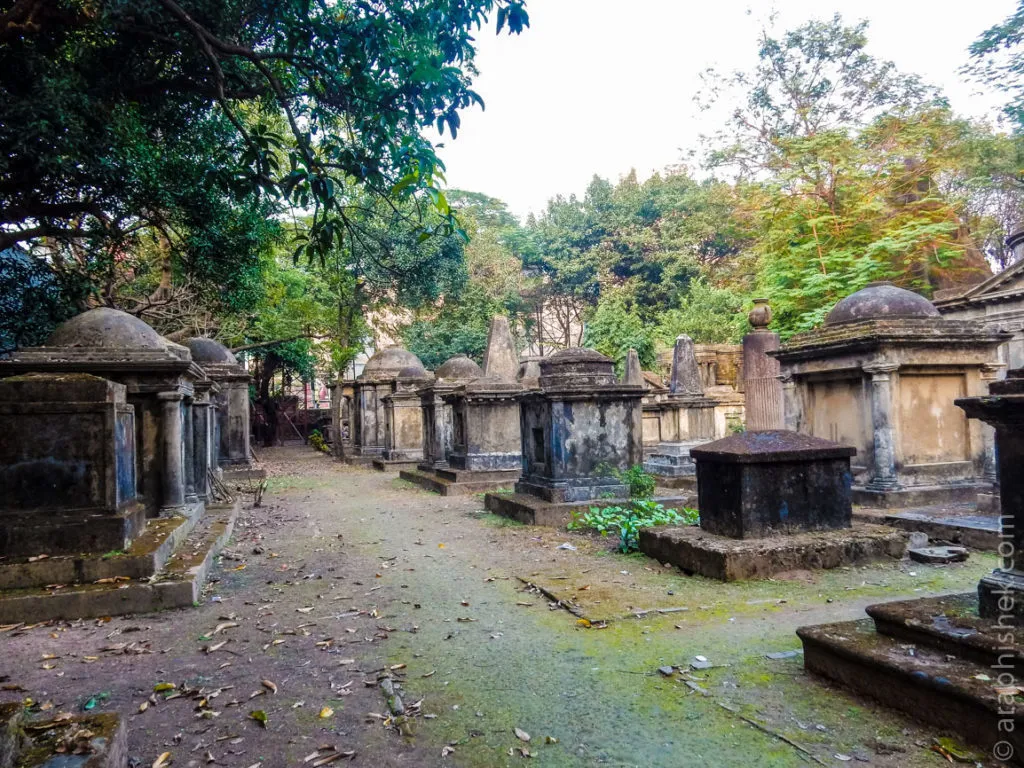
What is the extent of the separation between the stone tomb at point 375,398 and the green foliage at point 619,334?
10.2m

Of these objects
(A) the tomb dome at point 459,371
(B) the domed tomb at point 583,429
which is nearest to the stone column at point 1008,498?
(B) the domed tomb at point 583,429

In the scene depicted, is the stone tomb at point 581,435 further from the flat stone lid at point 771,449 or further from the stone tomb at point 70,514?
the stone tomb at point 70,514

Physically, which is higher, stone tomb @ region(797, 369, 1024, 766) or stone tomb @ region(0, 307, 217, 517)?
stone tomb @ region(0, 307, 217, 517)

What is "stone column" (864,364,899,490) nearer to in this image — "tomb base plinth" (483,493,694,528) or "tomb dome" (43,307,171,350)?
"tomb base plinth" (483,493,694,528)

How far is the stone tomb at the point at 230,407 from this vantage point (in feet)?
48.7

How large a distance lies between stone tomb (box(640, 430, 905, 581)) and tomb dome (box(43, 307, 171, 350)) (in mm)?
6020

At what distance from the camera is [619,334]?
28719 millimetres

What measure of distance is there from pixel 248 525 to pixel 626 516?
5267 mm

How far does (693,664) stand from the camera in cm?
369

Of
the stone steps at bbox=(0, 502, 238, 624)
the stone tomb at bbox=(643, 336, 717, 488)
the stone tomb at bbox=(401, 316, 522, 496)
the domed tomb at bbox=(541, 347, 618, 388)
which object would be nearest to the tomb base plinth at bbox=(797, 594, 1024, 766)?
the stone steps at bbox=(0, 502, 238, 624)

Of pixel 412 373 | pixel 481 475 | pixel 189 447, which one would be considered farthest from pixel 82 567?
pixel 412 373

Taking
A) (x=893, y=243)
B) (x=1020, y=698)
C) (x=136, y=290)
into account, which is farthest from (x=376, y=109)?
(x=893, y=243)

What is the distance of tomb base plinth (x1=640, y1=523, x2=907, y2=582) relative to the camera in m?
5.43

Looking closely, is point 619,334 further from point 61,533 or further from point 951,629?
point 951,629
